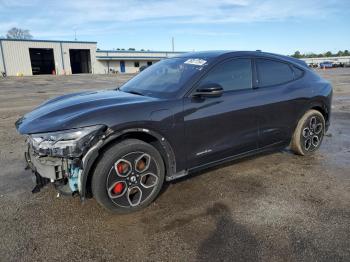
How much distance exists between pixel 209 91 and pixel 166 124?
2.04 ft

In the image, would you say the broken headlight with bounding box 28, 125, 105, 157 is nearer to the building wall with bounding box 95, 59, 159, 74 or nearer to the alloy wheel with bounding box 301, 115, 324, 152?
the alloy wheel with bounding box 301, 115, 324, 152

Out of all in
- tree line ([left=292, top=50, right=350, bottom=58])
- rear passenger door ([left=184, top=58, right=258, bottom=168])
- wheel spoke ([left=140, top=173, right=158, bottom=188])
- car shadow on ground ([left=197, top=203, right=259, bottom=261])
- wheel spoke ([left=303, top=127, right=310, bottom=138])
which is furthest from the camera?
tree line ([left=292, top=50, right=350, bottom=58])

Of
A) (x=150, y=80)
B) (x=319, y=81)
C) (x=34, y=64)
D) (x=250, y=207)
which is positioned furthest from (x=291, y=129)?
(x=34, y=64)

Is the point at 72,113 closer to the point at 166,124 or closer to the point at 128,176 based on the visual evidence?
the point at 128,176

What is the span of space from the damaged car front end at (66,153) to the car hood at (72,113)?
6 centimetres

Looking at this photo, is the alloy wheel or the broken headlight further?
the alloy wheel

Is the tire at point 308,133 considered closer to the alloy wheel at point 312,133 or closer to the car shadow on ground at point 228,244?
the alloy wheel at point 312,133

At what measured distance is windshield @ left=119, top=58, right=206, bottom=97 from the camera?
3.65m

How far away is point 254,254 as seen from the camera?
2584 millimetres

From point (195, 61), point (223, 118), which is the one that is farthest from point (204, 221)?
point (195, 61)

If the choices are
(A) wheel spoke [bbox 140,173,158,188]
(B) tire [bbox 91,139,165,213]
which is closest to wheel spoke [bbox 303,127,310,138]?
(B) tire [bbox 91,139,165,213]

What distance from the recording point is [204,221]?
3094 millimetres

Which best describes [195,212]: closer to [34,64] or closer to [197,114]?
[197,114]

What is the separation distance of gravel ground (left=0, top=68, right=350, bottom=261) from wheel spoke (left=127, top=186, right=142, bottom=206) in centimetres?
13
